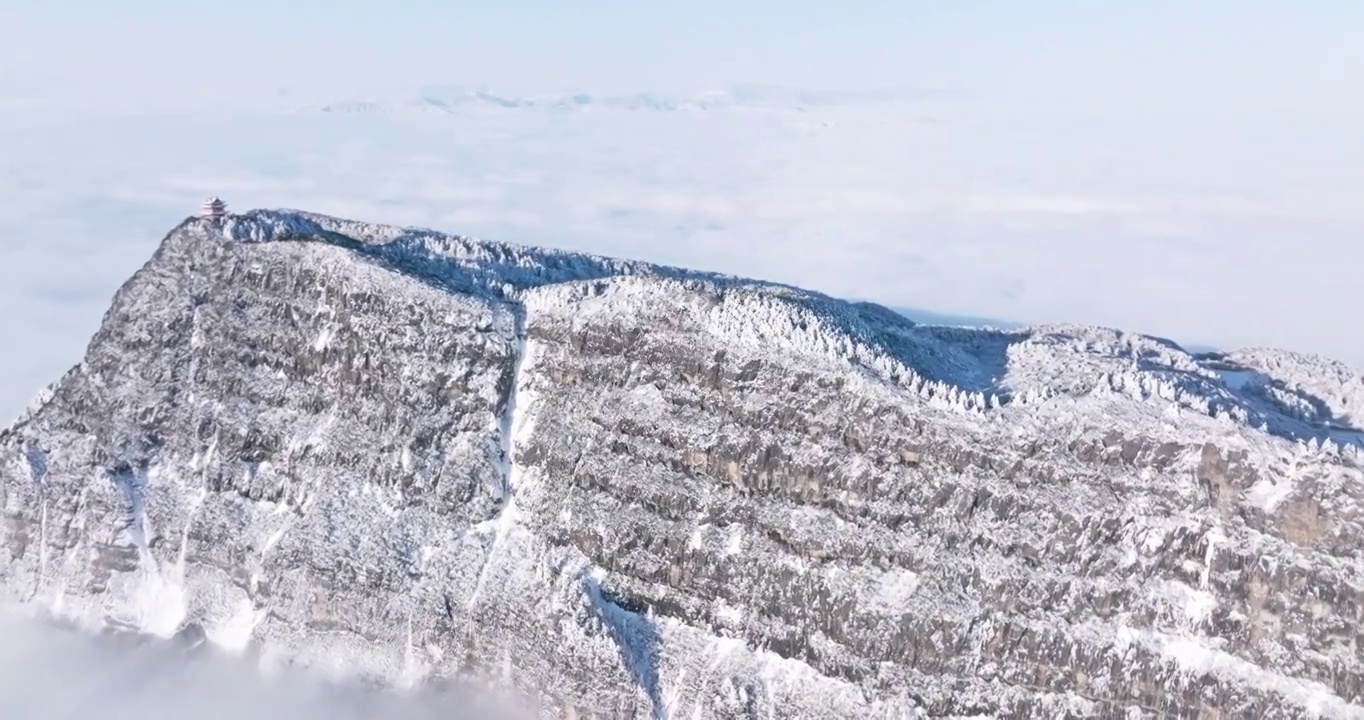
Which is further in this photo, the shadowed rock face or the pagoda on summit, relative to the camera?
the pagoda on summit

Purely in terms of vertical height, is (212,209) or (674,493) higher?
(212,209)

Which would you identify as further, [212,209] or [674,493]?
[212,209]

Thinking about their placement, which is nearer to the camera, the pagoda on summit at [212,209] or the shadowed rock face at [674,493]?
the shadowed rock face at [674,493]

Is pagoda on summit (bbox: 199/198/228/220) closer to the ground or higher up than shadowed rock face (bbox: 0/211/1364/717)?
higher up

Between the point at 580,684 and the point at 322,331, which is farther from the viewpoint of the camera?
the point at 322,331

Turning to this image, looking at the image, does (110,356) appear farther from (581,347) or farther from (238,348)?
(581,347)

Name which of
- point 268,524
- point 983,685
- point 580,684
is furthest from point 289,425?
point 983,685

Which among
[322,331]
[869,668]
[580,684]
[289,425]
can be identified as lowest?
[580,684]

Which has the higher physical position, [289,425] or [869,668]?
[289,425]
